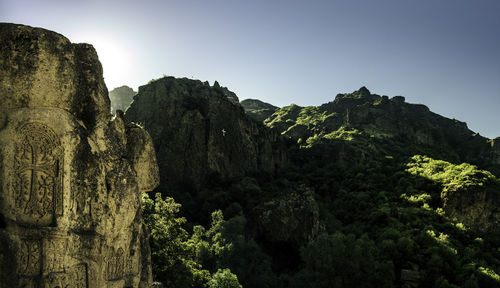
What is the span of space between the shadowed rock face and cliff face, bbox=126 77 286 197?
40.5 m

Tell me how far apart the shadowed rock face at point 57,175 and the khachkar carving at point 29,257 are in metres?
0.02

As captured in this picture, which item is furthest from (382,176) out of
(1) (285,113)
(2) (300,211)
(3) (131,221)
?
(1) (285,113)

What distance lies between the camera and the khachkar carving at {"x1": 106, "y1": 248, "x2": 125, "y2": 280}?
959cm

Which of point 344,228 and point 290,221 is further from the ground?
point 290,221

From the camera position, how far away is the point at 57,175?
874 centimetres

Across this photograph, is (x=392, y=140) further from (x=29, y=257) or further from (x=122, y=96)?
(x=29, y=257)

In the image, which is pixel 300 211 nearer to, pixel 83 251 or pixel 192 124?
pixel 192 124

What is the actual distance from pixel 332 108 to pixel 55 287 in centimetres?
11229

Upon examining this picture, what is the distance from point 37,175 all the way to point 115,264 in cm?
305

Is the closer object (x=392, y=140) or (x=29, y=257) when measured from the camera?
(x=29, y=257)

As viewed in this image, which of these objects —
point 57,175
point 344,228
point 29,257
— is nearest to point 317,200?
point 344,228

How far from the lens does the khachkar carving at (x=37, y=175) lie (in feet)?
27.1

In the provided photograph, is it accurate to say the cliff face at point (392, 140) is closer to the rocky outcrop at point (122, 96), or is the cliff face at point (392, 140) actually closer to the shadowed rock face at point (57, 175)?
the rocky outcrop at point (122, 96)

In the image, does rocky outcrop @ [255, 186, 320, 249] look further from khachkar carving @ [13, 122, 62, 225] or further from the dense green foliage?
khachkar carving @ [13, 122, 62, 225]
